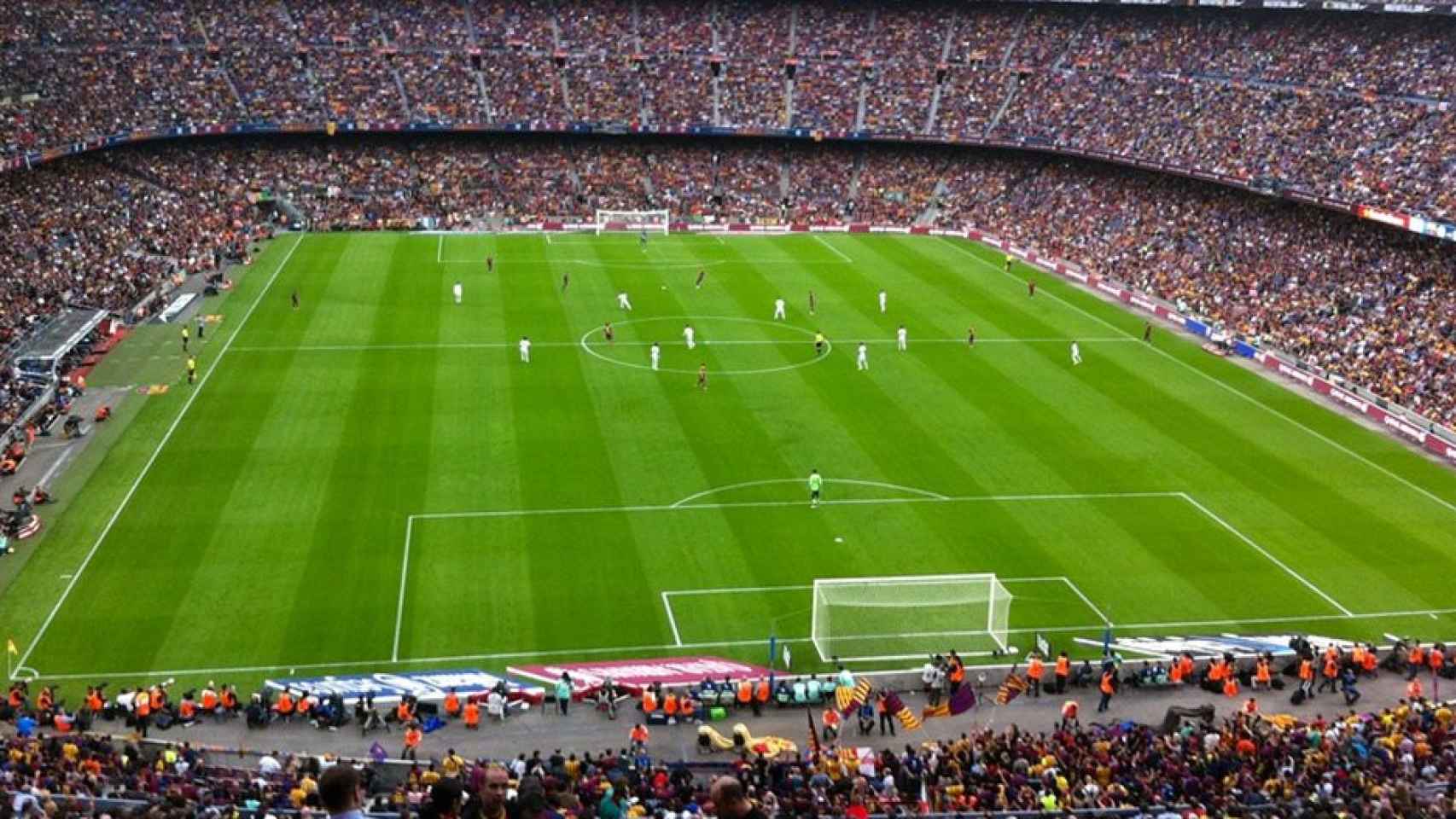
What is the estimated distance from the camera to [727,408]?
2039 inches

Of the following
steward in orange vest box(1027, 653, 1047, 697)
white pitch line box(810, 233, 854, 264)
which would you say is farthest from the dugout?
white pitch line box(810, 233, 854, 264)

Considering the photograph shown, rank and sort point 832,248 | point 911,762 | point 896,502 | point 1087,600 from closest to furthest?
point 911,762 < point 1087,600 < point 896,502 < point 832,248

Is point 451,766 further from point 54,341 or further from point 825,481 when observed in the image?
point 54,341

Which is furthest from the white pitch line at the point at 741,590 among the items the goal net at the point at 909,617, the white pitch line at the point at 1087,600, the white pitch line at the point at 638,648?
the white pitch line at the point at 638,648

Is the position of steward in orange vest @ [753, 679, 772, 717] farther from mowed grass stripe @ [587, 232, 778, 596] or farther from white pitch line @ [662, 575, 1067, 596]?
mowed grass stripe @ [587, 232, 778, 596]

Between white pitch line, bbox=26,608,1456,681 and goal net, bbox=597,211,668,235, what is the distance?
61.1 metres

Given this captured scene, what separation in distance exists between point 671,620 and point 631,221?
61305 millimetres

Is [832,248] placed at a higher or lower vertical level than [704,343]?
higher

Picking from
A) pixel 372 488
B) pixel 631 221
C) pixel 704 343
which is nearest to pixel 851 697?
pixel 372 488

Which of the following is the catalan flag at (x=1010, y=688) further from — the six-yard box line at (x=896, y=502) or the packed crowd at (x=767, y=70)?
the packed crowd at (x=767, y=70)

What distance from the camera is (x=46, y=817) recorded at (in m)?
16.4

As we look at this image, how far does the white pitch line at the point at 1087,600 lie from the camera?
35500 millimetres

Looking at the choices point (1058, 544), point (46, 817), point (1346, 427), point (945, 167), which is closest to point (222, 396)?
point (1058, 544)

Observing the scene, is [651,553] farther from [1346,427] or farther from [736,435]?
[1346,427]
